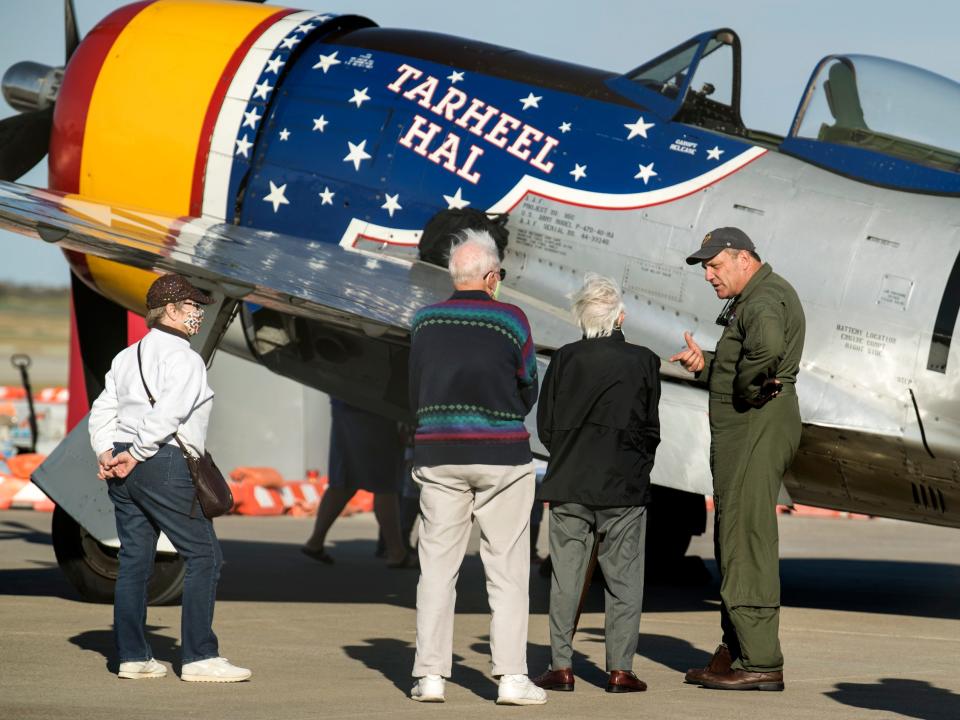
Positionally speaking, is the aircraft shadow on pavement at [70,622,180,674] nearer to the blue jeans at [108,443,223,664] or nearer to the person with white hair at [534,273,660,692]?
the blue jeans at [108,443,223,664]

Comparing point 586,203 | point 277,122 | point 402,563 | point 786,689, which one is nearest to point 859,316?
point 586,203

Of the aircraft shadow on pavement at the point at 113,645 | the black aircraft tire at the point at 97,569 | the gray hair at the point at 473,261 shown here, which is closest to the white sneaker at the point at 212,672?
the aircraft shadow on pavement at the point at 113,645

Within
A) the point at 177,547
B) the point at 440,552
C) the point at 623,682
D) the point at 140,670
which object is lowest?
the point at 140,670

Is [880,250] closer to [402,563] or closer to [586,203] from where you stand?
[586,203]

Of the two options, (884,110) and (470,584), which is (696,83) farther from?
(470,584)

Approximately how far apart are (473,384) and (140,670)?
1769 mm

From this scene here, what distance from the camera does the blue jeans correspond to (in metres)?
5.59

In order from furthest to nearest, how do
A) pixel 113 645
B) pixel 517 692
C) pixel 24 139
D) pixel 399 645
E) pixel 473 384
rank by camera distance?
pixel 24 139
pixel 399 645
pixel 113 645
pixel 473 384
pixel 517 692

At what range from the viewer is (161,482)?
559cm

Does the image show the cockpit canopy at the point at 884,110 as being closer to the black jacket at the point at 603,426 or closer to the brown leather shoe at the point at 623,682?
the black jacket at the point at 603,426

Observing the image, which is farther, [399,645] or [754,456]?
[399,645]

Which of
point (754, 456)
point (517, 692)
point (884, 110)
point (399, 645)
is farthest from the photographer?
point (884, 110)

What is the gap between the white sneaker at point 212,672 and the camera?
5551 millimetres

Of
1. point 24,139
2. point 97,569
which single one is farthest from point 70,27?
point 97,569
